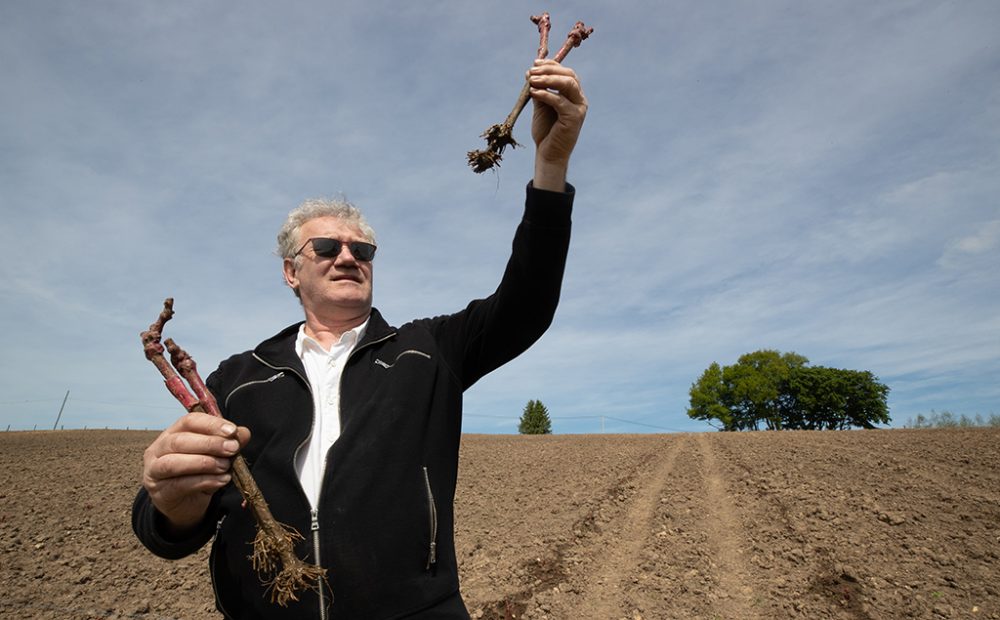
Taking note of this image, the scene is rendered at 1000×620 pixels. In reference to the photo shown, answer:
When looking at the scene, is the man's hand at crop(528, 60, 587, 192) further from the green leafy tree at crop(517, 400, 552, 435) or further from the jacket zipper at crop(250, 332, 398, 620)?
the green leafy tree at crop(517, 400, 552, 435)

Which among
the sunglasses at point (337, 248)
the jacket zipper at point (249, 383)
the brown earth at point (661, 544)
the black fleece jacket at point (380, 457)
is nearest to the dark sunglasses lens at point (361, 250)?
the sunglasses at point (337, 248)

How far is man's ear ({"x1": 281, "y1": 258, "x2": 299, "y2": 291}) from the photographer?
11.3ft

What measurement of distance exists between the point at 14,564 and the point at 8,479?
7.42 meters

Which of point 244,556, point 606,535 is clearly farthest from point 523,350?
point 606,535

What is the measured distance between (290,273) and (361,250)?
0.59 m

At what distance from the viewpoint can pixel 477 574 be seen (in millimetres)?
9820

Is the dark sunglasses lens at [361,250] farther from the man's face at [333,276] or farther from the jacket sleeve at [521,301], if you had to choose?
the jacket sleeve at [521,301]

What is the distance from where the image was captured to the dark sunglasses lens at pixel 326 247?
3141 millimetres

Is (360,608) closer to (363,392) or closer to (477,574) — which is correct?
(363,392)

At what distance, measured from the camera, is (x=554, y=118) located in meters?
2.41

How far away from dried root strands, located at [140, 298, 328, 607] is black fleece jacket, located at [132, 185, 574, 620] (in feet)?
0.42

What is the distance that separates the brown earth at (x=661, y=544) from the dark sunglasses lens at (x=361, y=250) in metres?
6.77

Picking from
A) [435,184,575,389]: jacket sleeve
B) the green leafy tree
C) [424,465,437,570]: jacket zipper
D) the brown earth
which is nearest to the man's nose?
[435,184,575,389]: jacket sleeve

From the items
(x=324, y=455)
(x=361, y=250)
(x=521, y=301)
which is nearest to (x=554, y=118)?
(x=521, y=301)
